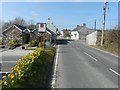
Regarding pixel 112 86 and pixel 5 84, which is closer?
pixel 5 84

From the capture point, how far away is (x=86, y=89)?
9.70m

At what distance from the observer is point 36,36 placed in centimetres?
5762

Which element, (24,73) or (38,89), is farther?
(38,89)

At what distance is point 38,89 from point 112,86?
3588mm

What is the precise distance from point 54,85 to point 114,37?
2841 cm

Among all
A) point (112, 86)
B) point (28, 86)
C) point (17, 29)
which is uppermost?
point (17, 29)

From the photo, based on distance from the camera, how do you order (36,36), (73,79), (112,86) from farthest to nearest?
1. (36,36)
2. (73,79)
3. (112,86)

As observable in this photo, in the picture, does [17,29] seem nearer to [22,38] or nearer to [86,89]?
[22,38]

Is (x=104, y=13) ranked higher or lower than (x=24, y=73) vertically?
higher

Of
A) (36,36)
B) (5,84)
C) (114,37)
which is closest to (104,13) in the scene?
(114,37)

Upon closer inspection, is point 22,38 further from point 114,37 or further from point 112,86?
point 112,86

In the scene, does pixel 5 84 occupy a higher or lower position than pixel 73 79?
higher

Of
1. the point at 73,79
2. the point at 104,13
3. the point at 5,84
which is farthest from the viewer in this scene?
the point at 104,13

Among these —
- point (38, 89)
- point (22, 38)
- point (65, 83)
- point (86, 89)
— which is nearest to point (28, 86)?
point (38, 89)
